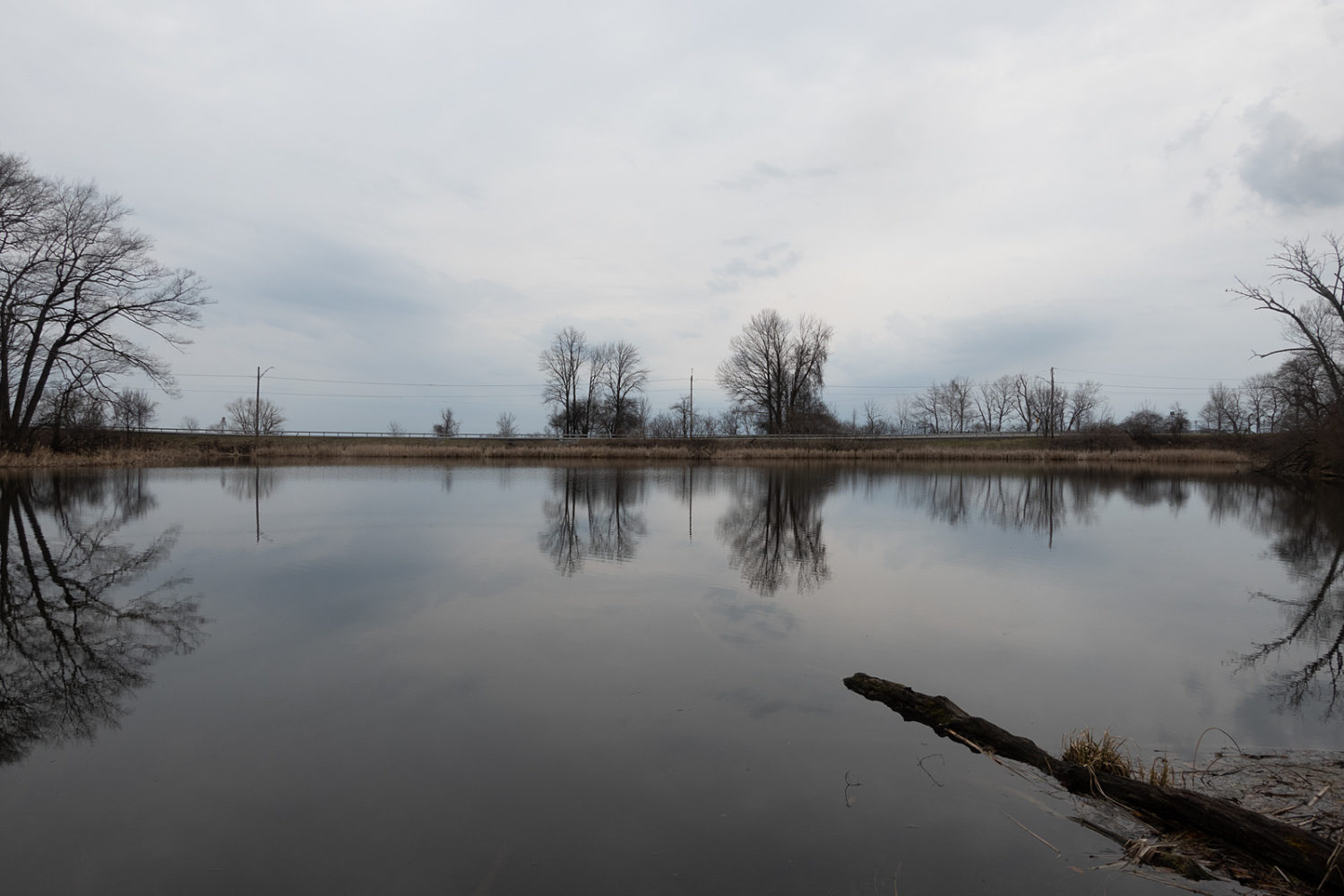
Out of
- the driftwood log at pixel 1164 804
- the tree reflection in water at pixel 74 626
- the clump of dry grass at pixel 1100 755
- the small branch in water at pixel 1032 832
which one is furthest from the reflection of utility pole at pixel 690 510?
the small branch in water at pixel 1032 832

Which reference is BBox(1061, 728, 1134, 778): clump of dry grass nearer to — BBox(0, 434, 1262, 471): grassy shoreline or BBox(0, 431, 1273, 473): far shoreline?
BBox(0, 431, 1273, 473): far shoreline

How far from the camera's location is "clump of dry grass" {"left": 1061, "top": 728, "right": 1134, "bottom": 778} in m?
3.83

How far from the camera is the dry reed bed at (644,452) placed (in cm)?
3744

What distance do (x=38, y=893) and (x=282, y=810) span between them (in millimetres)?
844

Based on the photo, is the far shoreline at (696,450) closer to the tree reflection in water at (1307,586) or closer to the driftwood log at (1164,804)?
the tree reflection in water at (1307,586)

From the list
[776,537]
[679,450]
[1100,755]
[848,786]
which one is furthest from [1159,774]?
[679,450]

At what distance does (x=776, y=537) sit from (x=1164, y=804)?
28.9 ft

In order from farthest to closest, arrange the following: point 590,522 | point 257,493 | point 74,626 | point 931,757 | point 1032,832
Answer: point 257,493
point 590,522
point 74,626
point 931,757
point 1032,832

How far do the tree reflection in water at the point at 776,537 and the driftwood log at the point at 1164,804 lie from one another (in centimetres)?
366

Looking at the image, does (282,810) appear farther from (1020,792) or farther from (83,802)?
(1020,792)

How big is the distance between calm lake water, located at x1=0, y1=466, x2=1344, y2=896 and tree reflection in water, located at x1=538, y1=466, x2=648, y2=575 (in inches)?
8.0

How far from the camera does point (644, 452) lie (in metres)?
42.2

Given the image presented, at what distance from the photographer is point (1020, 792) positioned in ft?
12.0

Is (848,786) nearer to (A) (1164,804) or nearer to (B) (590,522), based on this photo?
(A) (1164,804)
